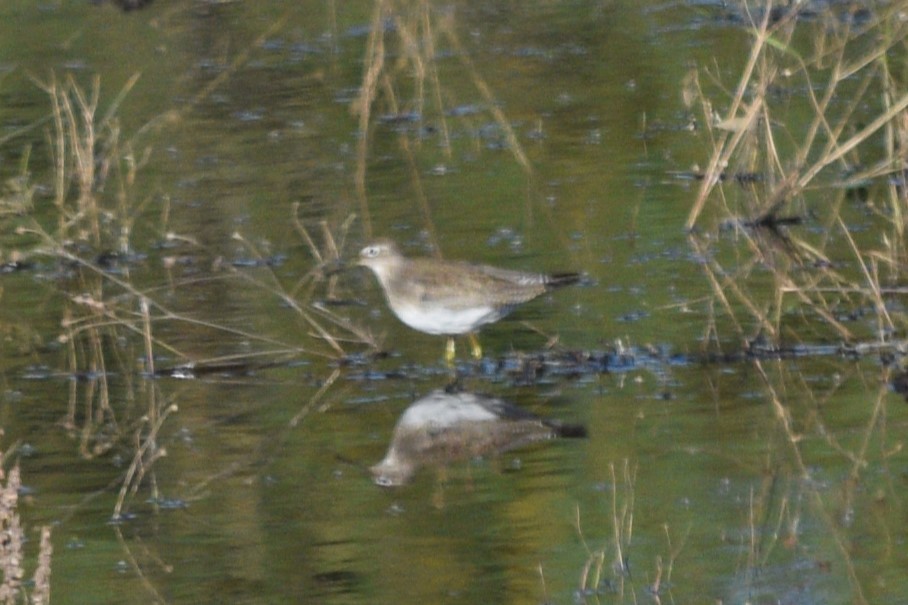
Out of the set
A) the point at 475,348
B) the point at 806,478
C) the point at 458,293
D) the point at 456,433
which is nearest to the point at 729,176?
the point at 475,348

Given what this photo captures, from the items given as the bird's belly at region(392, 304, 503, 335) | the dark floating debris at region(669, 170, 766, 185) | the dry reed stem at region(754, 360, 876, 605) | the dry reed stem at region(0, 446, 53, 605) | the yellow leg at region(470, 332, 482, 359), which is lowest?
the dark floating debris at region(669, 170, 766, 185)

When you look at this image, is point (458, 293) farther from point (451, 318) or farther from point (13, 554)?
point (13, 554)

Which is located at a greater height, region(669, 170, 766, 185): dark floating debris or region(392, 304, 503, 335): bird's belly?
region(392, 304, 503, 335): bird's belly

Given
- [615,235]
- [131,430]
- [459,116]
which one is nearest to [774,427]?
[131,430]

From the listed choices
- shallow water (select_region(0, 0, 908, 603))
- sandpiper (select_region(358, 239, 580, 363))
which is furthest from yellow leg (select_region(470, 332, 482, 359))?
shallow water (select_region(0, 0, 908, 603))

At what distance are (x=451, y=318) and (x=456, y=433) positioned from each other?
0.90 meters

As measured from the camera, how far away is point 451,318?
30.4 ft

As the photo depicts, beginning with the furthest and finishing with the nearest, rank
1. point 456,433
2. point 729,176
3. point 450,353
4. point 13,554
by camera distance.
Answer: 1. point 729,176
2. point 450,353
3. point 456,433
4. point 13,554

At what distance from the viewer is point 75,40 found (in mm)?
20453

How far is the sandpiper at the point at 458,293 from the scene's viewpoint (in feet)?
30.5

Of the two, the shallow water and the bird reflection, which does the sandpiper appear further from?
the bird reflection

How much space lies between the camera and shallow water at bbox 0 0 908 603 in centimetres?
710

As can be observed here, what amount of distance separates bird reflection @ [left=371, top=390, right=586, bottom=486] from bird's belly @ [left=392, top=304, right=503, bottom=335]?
0.46 metres

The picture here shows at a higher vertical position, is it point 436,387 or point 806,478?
point 806,478
